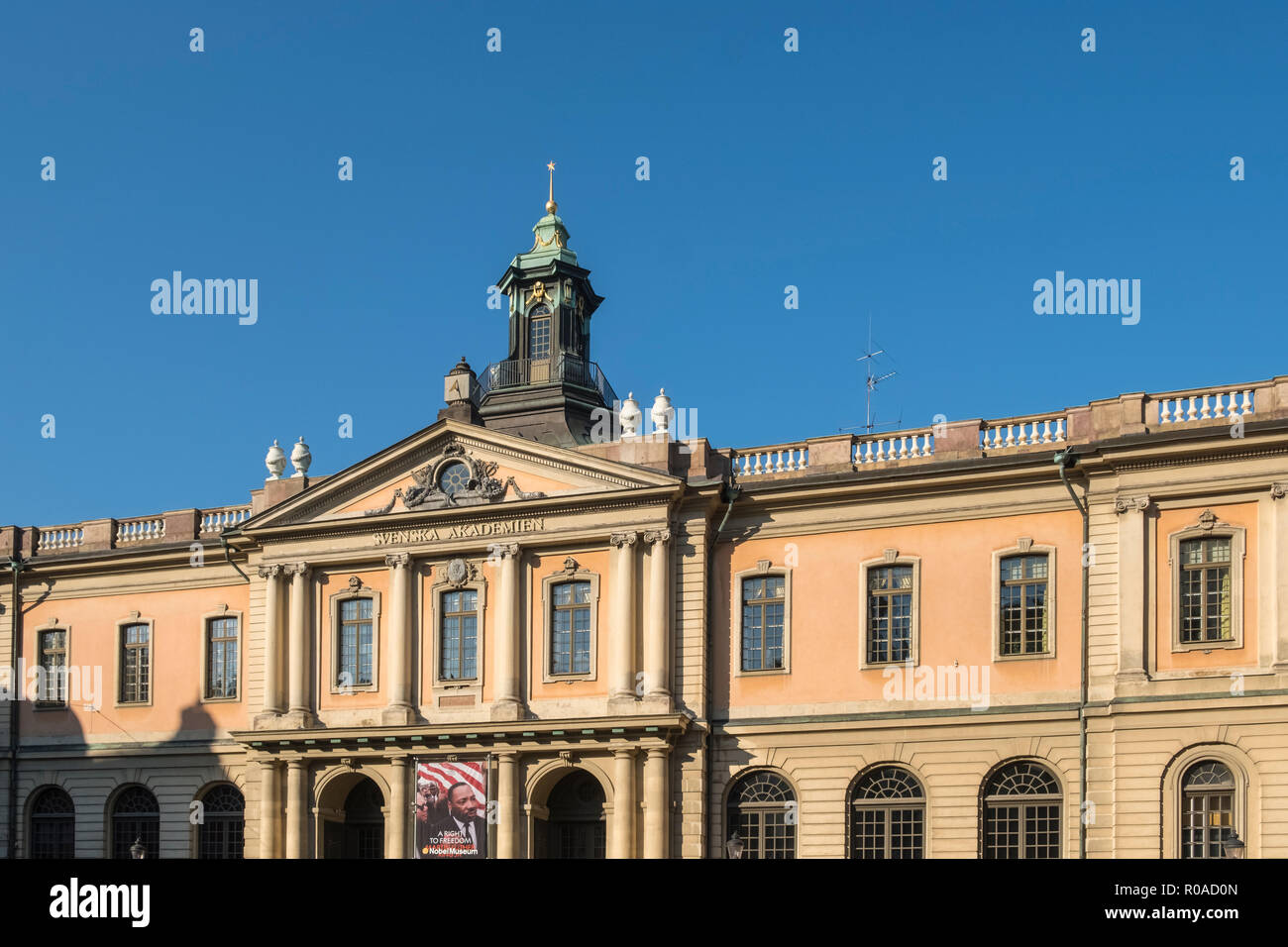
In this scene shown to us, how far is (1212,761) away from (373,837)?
21.5 m

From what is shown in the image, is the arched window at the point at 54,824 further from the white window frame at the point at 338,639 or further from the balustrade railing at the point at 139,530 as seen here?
the white window frame at the point at 338,639

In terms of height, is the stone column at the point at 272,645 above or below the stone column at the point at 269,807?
above

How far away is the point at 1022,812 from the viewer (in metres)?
34.0

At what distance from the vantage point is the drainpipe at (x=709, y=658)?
120 ft

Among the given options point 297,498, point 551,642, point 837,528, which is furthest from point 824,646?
point 297,498

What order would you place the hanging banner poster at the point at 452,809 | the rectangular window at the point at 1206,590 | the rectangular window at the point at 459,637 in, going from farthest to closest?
the rectangular window at the point at 459,637
the hanging banner poster at the point at 452,809
the rectangular window at the point at 1206,590

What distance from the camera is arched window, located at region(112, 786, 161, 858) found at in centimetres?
4384

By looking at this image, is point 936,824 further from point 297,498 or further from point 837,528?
point 297,498

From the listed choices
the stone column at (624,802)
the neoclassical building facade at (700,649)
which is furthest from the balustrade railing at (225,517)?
the stone column at (624,802)

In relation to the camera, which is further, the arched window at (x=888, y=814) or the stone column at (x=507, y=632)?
the stone column at (x=507, y=632)

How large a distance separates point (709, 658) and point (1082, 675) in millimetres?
8923

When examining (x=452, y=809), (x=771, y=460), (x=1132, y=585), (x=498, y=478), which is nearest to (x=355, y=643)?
(x=452, y=809)

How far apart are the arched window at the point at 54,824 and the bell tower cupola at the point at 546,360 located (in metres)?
16.9

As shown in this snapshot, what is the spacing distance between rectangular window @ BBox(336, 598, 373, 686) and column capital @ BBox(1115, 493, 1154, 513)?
1958cm
